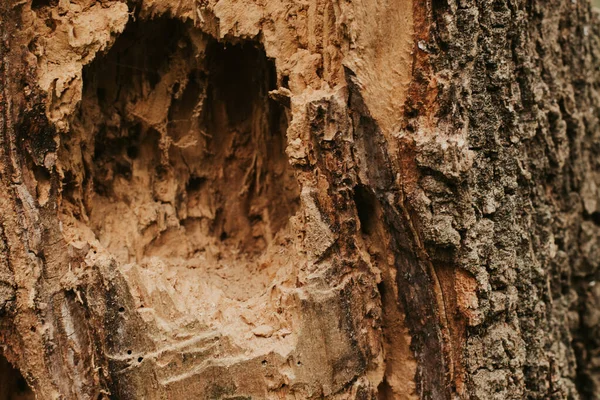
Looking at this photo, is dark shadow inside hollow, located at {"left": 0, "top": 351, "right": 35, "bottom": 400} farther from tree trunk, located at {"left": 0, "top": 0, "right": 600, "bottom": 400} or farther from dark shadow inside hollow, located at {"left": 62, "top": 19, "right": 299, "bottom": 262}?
dark shadow inside hollow, located at {"left": 62, "top": 19, "right": 299, "bottom": 262}

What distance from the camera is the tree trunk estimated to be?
1.52m

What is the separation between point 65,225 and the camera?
1.59 meters

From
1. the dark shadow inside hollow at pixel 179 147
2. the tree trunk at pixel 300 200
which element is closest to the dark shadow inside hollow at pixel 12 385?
the tree trunk at pixel 300 200

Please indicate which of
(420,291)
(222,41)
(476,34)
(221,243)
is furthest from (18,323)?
(476,34)

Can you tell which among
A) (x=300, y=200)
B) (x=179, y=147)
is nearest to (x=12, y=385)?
(x=179, y=147)

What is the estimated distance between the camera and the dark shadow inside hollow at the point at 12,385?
1.85 meters

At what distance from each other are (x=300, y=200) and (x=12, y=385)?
3.70 ft

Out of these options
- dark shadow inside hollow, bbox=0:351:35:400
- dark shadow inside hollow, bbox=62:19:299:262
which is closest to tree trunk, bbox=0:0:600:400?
dark shadow inside hollow, bbox=62:19:299:262

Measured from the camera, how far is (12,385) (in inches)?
74.2

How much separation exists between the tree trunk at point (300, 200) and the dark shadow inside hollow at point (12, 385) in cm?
25

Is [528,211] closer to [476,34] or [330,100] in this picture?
[476,34]

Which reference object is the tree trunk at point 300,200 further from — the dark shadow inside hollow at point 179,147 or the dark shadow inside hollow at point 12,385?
the dark shadow inside hollow at point 12,385

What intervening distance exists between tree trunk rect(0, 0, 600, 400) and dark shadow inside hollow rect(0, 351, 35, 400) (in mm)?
247

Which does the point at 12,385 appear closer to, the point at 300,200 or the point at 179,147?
the point at 179,147
